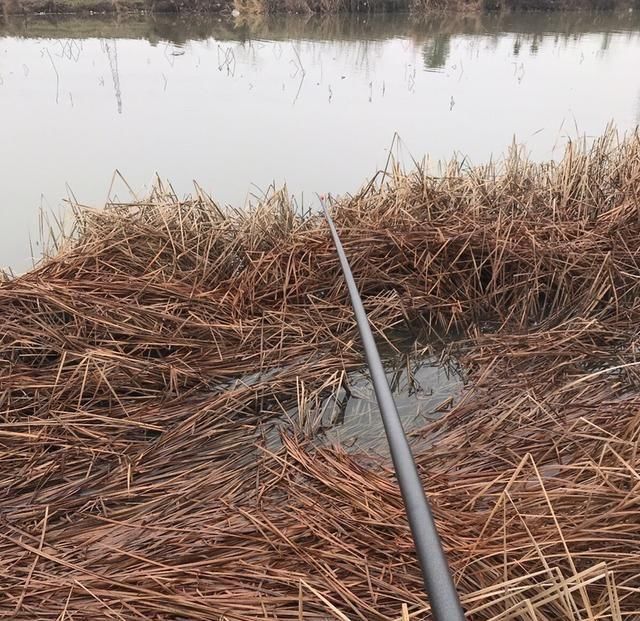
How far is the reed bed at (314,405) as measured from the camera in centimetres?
116

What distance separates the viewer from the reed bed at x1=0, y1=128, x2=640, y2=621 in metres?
1.16

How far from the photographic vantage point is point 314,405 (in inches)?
78.7

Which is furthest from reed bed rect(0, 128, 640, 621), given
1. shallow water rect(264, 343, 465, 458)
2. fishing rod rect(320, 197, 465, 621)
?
fishing rod rect(320, 197, 465, 621)

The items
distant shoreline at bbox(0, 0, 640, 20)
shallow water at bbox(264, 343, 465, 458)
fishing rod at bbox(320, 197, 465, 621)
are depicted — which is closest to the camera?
fishing rod at bbox(320, 197, 465, 621)

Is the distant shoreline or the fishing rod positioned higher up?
the distant shoreline

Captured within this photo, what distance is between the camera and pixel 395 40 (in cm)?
1122

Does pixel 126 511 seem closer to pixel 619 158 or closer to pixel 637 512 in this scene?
pixel 637 512

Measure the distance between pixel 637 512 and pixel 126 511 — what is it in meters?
1.35

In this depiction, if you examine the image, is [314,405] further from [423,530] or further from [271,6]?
[271,6]

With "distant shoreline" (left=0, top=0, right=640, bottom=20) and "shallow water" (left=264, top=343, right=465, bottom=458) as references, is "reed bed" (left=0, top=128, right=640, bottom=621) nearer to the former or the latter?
"shallow water" (left=264, top=343, right=465, bottom=458)

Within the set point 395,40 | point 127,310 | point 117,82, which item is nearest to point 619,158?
point 127,310

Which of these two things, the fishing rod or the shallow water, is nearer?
the fishing rod

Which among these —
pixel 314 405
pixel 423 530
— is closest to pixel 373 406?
pixel 314 405

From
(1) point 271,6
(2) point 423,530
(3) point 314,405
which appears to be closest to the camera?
(2) point 423,530
